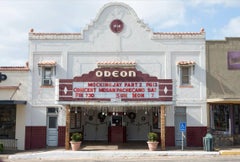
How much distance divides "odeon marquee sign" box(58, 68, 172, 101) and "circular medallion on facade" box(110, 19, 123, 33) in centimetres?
392

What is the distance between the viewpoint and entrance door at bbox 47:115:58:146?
2419cm

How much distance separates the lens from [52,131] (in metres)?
24.3

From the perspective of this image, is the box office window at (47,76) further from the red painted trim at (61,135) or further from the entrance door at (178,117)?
the entrance door at (178,117)

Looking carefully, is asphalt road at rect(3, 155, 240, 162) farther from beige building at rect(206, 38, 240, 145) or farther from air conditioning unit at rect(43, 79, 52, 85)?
air conditioning unit at rect(43, 79, 52, 85)

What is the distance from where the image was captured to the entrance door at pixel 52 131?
24.2 m

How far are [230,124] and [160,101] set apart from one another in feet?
19.5

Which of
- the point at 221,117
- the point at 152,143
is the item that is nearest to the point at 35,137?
the point at 152,143

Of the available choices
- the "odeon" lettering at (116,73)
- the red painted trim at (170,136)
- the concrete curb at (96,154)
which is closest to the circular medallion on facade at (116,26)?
the "odeon" lettering at (116,73)

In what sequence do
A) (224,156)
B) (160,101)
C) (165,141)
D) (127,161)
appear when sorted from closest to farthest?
(127,161), (224,156), (160,101), (165,141)

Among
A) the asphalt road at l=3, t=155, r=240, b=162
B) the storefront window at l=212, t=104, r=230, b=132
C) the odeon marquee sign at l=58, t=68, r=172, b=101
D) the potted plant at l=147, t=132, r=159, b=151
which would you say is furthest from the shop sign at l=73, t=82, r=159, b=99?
the storefront window at l=212, t=104, r=230, b=132

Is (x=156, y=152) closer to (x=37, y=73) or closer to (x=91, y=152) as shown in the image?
(x=91, y=152)

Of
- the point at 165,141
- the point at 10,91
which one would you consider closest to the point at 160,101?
the point at 165,141

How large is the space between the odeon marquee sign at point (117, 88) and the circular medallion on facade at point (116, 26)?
392 cm

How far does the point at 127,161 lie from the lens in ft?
61.0
